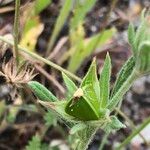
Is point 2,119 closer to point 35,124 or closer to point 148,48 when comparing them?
point 35,124

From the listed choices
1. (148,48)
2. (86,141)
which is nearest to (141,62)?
(148,48)

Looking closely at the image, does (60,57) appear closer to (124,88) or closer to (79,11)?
(79,11)

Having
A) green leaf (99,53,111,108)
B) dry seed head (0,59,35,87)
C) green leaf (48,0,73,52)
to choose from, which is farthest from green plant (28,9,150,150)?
green leaf (48,0,73,52)

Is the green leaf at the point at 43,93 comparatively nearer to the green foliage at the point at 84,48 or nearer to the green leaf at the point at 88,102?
the green leaf at the point at 88,102

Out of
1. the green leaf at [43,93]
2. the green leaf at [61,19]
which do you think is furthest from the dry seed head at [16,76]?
the green leaf at [61,19]

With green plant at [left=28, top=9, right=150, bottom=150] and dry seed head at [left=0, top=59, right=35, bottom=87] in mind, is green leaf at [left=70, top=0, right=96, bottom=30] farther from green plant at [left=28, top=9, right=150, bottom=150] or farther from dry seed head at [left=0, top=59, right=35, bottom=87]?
green plant at [left=28, top=9, right=150, bottom=150]

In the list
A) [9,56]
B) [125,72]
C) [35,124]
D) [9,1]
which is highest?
[9,1]
